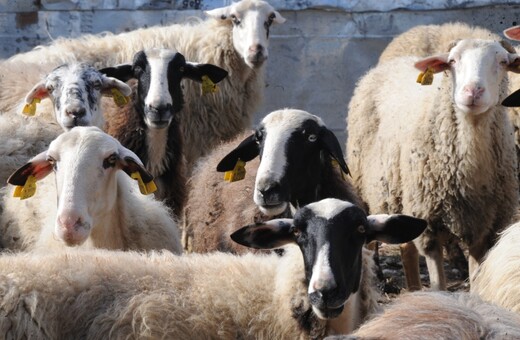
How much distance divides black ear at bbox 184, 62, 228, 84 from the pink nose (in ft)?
6.52

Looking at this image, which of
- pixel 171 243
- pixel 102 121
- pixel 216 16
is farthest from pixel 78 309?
pixel 216 16

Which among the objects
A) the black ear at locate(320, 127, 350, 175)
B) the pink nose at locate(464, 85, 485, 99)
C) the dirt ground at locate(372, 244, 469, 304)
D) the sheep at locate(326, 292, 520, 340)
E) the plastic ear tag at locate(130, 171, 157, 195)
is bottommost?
the dirt ground at locate(372, 244, 469, 304)

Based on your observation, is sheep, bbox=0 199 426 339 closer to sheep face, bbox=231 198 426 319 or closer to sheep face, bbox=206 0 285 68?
sheep face, bbox=231 198 426 319

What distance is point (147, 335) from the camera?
13.1ft

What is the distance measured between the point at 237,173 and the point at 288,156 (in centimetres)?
49

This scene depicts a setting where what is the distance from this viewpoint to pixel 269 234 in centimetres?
442

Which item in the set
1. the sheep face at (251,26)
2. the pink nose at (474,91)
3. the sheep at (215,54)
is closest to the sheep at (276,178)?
the pink nose at (474,91)

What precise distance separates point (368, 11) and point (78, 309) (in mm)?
6942

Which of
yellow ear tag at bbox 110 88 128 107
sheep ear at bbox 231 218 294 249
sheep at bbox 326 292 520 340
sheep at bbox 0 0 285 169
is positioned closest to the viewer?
sheep at bbox 326 292 520 340

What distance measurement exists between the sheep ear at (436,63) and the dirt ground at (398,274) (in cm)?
134

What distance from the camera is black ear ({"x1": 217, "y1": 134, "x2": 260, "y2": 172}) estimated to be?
19.2ft

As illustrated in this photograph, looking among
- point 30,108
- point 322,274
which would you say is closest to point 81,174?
point 322,274

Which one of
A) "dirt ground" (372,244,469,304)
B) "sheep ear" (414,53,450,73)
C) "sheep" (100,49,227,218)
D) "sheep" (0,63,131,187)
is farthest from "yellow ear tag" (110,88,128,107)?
"dirt ground" (372,244,469,304)

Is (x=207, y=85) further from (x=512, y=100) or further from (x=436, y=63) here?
(x=512, y=100)
